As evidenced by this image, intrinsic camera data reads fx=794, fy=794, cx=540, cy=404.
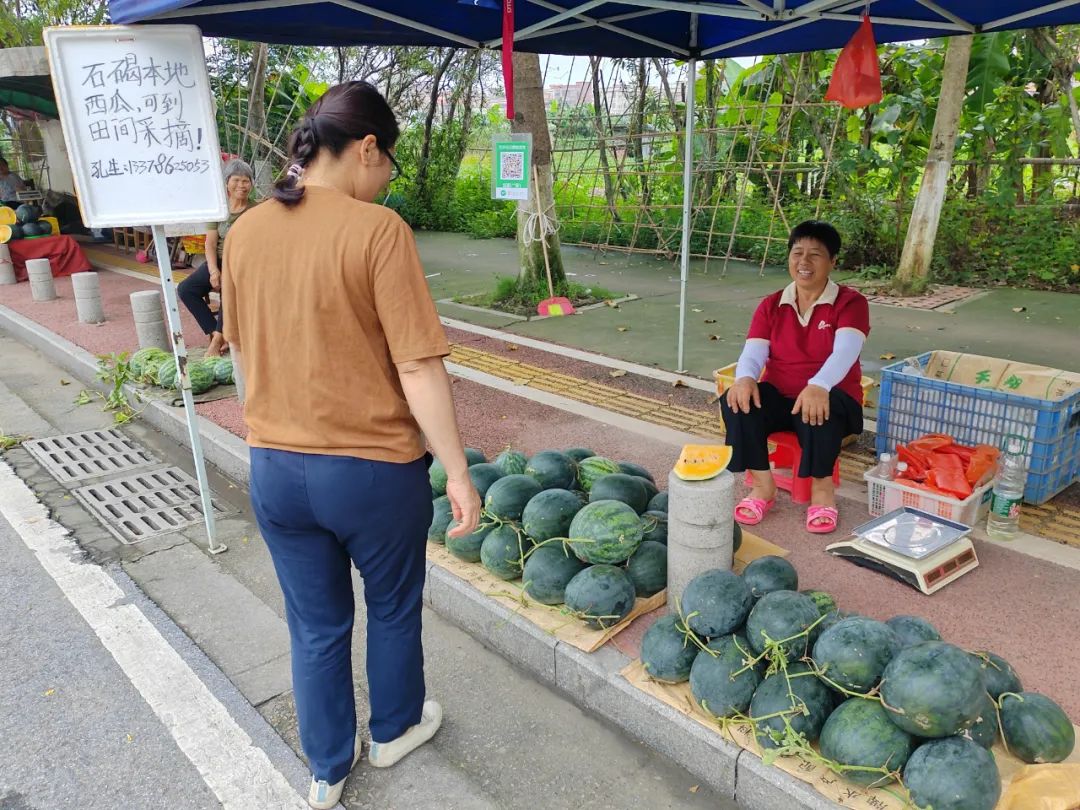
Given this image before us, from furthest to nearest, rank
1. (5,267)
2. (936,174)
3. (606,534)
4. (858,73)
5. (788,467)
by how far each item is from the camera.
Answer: (5,267) < (936,174) < (858,73) < (788,467) < (606,534)

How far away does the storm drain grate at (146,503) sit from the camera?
175 inches

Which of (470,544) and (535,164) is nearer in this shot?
(470,544)

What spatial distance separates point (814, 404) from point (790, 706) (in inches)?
67.0

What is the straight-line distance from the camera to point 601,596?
2.98 metres

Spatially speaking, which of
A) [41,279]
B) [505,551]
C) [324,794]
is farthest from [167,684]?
[41,279]

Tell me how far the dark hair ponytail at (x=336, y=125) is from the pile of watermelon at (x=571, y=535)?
1716 millimetres

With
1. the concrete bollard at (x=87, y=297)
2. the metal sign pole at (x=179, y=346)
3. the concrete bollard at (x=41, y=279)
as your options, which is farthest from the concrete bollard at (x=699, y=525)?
the concrete bollard at (x=41, y=279)

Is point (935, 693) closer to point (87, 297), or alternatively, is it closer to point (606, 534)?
point (606, 534)

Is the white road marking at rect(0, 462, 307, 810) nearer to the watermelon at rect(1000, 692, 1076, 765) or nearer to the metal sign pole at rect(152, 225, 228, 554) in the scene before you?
the metal sign pole at rect(152, 225, 228, 554)

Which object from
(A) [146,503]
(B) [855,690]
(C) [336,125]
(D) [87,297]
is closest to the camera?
(C) [336,125]

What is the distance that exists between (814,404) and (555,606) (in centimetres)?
155

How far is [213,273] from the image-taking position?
22.6ft

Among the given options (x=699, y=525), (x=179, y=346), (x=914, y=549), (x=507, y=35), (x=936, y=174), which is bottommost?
(x=914, y=549)

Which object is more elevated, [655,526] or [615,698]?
[655,526]
